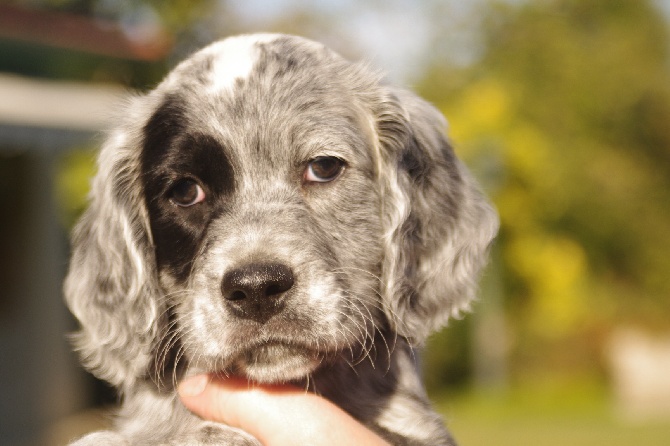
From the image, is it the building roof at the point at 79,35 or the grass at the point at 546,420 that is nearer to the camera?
the building roof at the point at 79,35

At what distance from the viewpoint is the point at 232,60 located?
14.5 ft

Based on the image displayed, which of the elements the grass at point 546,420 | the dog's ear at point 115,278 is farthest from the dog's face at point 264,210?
the grass at point 546,420

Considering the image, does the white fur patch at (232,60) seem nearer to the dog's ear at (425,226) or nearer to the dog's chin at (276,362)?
the dog's ear at (425,226)

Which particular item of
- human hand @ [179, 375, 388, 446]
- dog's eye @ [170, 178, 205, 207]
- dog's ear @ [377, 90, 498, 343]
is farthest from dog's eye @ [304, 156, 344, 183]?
human hand @ [179, 375, 388, 446]

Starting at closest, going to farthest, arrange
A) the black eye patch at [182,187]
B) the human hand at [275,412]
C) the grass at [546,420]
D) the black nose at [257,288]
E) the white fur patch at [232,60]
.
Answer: the black nose at [257,288], the human hand at [275,412], the black eye patch at [182,187], the white fur patch at [232,60], the grass at [546,420]

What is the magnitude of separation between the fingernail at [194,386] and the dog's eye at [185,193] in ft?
2.62

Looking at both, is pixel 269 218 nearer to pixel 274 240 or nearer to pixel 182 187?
pixel 274 240

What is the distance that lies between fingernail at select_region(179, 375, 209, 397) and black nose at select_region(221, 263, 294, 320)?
0.47 m

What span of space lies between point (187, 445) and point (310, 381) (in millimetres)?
635

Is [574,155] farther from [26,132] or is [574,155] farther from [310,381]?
[310,381]

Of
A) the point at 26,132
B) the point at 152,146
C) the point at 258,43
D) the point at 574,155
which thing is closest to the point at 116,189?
the point at 152,146

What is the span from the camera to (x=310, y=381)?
4.01 meters

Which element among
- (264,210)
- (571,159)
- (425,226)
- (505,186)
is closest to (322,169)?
(264,210)

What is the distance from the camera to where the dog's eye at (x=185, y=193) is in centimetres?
420
